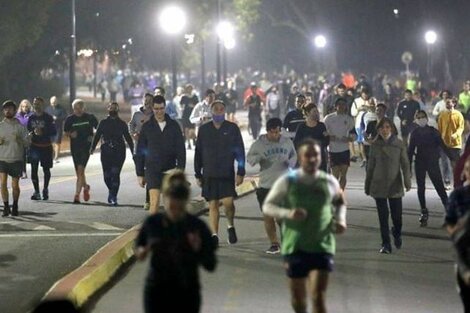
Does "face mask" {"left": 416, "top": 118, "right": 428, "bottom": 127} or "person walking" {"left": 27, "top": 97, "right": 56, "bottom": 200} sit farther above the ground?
"face mask" {"left": 416, "top": 118, "right": 428, "bottom": 127}

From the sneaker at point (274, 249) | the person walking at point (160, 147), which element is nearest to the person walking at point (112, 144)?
the person walking at point (160, 147)

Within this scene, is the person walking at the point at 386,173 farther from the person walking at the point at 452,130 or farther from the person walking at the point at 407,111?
the person walking at the point at 407,111

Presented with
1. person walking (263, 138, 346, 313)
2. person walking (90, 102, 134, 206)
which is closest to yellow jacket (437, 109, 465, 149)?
person walking (90, 102, 134, 206)

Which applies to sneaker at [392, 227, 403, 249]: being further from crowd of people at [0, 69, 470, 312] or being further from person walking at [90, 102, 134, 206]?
person walking at [90, 102, 134, 206]

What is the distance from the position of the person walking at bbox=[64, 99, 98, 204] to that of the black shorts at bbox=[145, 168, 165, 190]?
497 centimetres

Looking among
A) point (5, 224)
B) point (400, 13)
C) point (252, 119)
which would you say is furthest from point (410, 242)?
point (400, 13)

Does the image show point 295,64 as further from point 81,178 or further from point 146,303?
point 146,303

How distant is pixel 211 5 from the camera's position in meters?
67.5

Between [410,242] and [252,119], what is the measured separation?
23.9 m

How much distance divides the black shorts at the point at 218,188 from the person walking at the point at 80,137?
5954mm

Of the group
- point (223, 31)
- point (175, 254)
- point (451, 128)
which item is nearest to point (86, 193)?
point (451, 128)

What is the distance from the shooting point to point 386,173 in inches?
619

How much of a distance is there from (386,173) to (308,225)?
5.89m

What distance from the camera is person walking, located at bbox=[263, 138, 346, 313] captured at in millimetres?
9938
